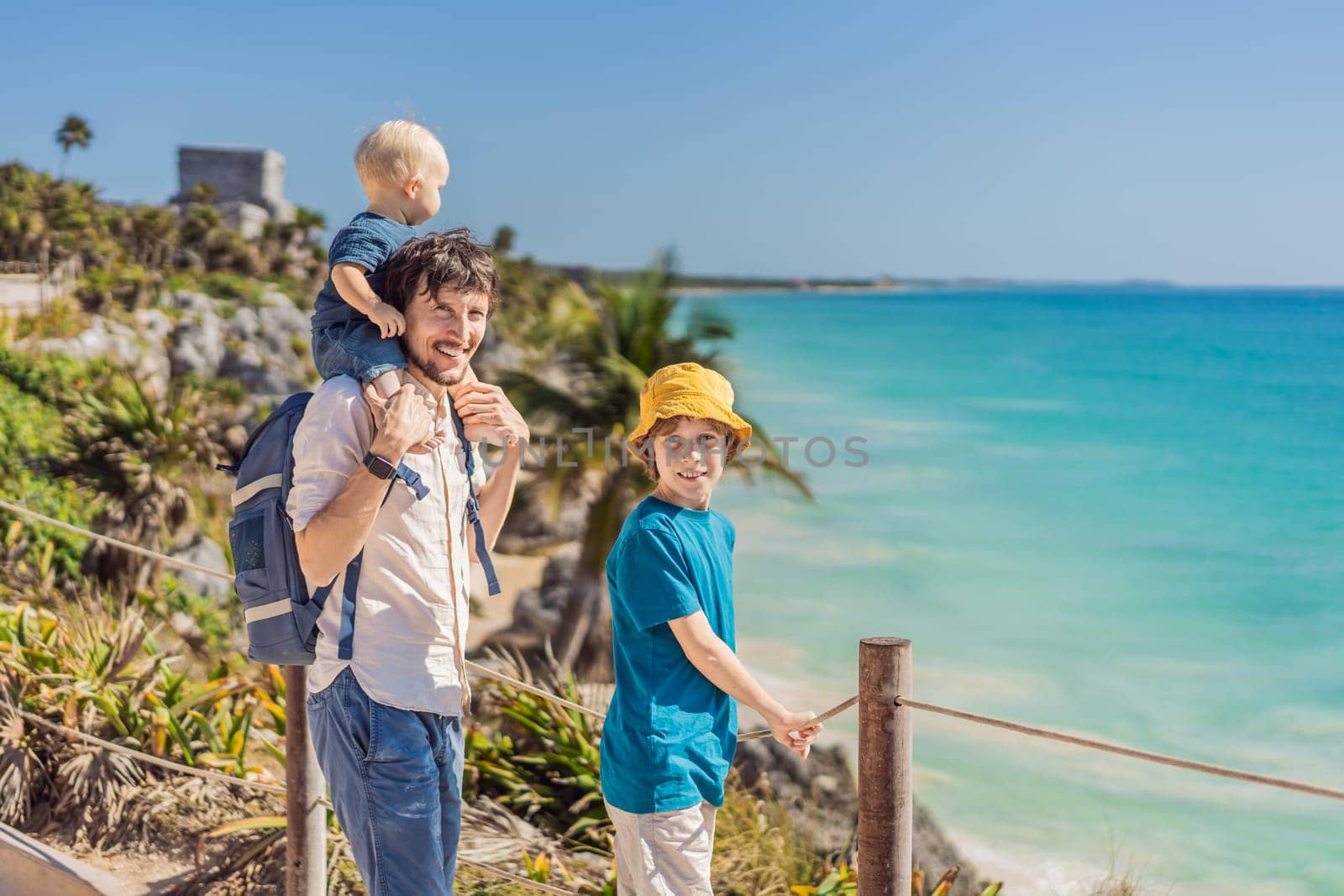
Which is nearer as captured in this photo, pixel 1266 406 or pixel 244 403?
pixel 244 403

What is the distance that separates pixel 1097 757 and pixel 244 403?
18.6 meters

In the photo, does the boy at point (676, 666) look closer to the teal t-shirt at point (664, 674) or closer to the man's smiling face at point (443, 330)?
the teal t-shirt at point (664, 674)

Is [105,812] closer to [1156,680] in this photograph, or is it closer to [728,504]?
[1156,680]

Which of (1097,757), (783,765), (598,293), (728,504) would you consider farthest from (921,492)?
(783,765)

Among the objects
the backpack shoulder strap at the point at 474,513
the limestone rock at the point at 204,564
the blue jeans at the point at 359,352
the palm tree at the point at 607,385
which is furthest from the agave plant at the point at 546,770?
the palm tree at the point at 607,385

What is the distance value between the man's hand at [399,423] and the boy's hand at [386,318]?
0.10 m

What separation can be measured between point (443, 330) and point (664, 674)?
77cm

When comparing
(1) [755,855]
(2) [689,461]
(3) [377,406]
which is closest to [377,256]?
(3) [377,406]

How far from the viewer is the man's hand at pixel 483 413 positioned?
2047mm

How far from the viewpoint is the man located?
6.09 ft

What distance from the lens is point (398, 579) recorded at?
6.34 feet

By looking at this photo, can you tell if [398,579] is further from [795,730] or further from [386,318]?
[795,730]

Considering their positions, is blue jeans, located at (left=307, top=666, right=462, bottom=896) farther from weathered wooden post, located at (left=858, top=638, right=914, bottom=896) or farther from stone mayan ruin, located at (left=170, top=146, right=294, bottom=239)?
stone mayan ruin, located at (left=170, top=146, right=294, bottom=239)

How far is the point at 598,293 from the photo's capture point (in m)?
17.4
